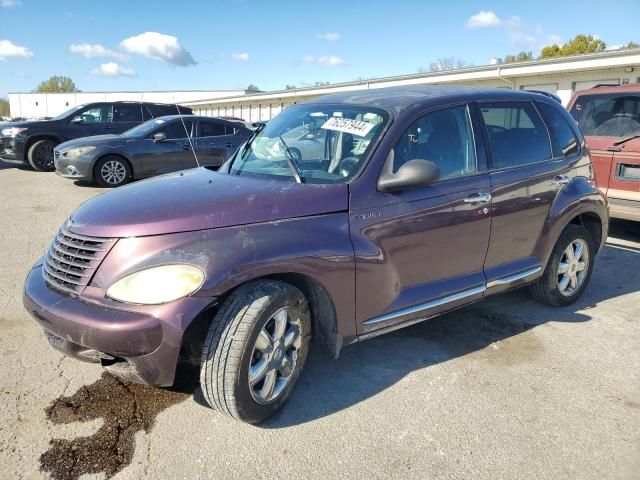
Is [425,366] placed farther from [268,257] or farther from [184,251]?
[184,251]

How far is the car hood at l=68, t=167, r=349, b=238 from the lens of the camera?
8.52 feet

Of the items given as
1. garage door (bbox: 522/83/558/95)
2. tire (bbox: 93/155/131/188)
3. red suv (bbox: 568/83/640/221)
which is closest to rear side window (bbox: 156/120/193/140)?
tire (bbox: 93/155/131/188)

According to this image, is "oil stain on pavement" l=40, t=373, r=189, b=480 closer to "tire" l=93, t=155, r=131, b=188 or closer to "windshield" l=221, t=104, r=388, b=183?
"windshield" l=221, t=104, r=388, b=183

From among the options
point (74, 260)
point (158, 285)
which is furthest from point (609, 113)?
point (74, 260)

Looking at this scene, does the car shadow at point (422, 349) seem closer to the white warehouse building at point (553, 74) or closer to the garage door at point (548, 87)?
the white warehouse building at point (553, 74)

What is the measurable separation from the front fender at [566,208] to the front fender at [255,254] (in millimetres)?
2057

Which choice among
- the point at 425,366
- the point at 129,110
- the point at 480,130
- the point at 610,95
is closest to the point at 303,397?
the point at 425,366

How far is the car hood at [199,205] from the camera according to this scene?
2596mm

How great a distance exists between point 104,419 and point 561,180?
151 inches

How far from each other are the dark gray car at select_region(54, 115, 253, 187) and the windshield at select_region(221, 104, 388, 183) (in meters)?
6.48

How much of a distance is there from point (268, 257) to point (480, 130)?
203 cm

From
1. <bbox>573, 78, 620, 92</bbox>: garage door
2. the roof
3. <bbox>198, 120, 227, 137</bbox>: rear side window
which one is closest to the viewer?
the roof

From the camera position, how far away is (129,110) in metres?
13.6

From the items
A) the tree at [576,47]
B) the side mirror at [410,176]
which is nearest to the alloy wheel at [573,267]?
the side mirror at [410,176]
